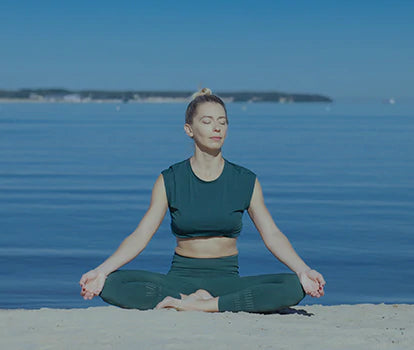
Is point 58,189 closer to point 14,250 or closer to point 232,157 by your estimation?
point 14,250

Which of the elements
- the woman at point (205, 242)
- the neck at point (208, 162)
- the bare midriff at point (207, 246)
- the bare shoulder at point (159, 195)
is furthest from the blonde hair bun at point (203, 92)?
the bare midriff at point (207, 246)

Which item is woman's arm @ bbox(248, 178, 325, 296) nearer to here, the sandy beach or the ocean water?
the sandy beach

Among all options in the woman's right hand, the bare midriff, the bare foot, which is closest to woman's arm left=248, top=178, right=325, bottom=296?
the bare midriff

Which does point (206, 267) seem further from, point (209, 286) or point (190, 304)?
point (190, 304)

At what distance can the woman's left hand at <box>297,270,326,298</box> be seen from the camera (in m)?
6.23

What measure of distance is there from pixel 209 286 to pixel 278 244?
1.87 feet

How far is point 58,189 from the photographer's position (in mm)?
21375

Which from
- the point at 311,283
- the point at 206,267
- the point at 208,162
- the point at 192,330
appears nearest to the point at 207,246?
the point at 206,267

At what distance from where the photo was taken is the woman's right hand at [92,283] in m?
6.26

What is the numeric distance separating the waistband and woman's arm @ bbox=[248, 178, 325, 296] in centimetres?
28

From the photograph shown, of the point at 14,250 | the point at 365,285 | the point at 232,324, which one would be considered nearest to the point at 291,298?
the point at 232,324

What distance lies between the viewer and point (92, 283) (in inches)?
249

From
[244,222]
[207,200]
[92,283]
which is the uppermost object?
[207,200]

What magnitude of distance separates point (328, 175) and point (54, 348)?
20.5 m
